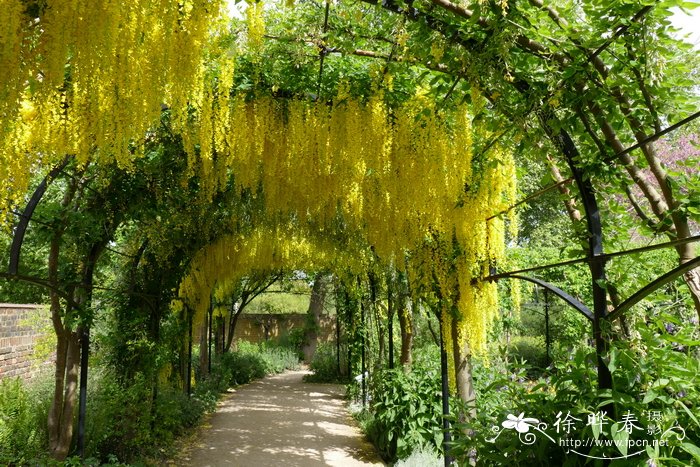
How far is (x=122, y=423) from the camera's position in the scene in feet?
15.0

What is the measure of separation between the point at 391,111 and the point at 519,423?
7.51ft

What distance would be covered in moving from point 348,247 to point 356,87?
3322 millimetres

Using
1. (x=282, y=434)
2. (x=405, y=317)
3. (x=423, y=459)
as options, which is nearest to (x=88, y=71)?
(x=423, y=459)

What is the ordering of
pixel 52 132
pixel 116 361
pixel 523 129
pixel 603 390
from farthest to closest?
1. pixel 116 361
2. pixel 52 132
3. pixel 523 129
4. pixel 603 390

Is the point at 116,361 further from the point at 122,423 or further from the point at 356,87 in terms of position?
the point at 356,87

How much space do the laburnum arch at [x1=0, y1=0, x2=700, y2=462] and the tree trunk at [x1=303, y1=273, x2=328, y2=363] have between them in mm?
9388

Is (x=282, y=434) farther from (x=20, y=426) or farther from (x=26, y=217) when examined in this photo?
(x=26, y=217)

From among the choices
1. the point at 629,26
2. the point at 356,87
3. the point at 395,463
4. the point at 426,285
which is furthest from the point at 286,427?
the point at 629,26

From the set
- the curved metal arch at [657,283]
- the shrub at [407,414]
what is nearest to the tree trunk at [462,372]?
the shrub at [407,414]

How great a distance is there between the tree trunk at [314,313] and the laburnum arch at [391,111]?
939cm

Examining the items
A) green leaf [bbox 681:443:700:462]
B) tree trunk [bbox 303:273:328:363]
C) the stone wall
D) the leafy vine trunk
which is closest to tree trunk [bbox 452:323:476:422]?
green leaf [bbox 681:443:700:462]

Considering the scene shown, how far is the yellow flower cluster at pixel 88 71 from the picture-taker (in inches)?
68.7

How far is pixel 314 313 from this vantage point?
1483 centimetres

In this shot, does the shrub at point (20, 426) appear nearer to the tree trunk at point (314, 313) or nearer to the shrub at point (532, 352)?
the shrub at point (532, 352)
